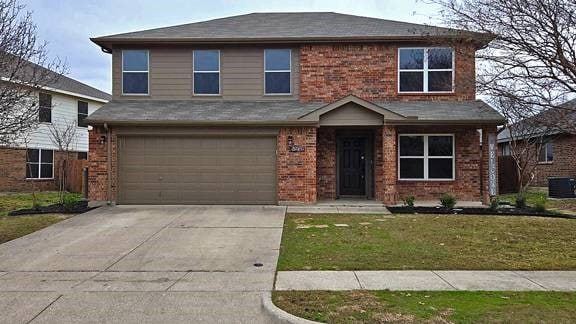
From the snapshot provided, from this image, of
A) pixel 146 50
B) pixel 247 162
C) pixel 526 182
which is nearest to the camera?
pixel 247 162

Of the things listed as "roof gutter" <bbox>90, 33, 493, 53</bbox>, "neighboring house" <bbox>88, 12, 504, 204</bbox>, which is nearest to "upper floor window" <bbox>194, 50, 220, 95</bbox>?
"neighboring house" <bbox>88, 12, 504, 204</bbox>

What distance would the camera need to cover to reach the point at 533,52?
7.96 m

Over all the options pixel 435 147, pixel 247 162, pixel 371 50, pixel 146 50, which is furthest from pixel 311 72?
pixel 146 50

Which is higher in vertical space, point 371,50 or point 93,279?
point 371,50

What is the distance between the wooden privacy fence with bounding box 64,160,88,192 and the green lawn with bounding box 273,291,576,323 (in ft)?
62.4

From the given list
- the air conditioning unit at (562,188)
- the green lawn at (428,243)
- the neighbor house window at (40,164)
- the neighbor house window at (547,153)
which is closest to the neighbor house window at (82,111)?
the neighbor house window at (40,164)

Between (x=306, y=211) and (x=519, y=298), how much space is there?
7.85m

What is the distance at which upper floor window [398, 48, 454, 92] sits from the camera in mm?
15141

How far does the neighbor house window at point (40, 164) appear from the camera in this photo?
880 inches

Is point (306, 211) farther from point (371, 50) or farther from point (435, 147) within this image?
point (371, 50)

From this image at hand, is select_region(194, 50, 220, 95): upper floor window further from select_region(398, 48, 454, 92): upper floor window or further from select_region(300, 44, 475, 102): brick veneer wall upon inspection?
select_region(398, 48, 454, 92): upper floor window

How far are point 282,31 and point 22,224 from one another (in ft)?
33.6

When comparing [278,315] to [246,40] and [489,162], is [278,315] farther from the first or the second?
[246,40]

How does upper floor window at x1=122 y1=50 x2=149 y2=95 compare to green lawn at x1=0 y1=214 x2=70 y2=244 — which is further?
upper floor window at x1=122 y1=50 x2=149 y2=95
